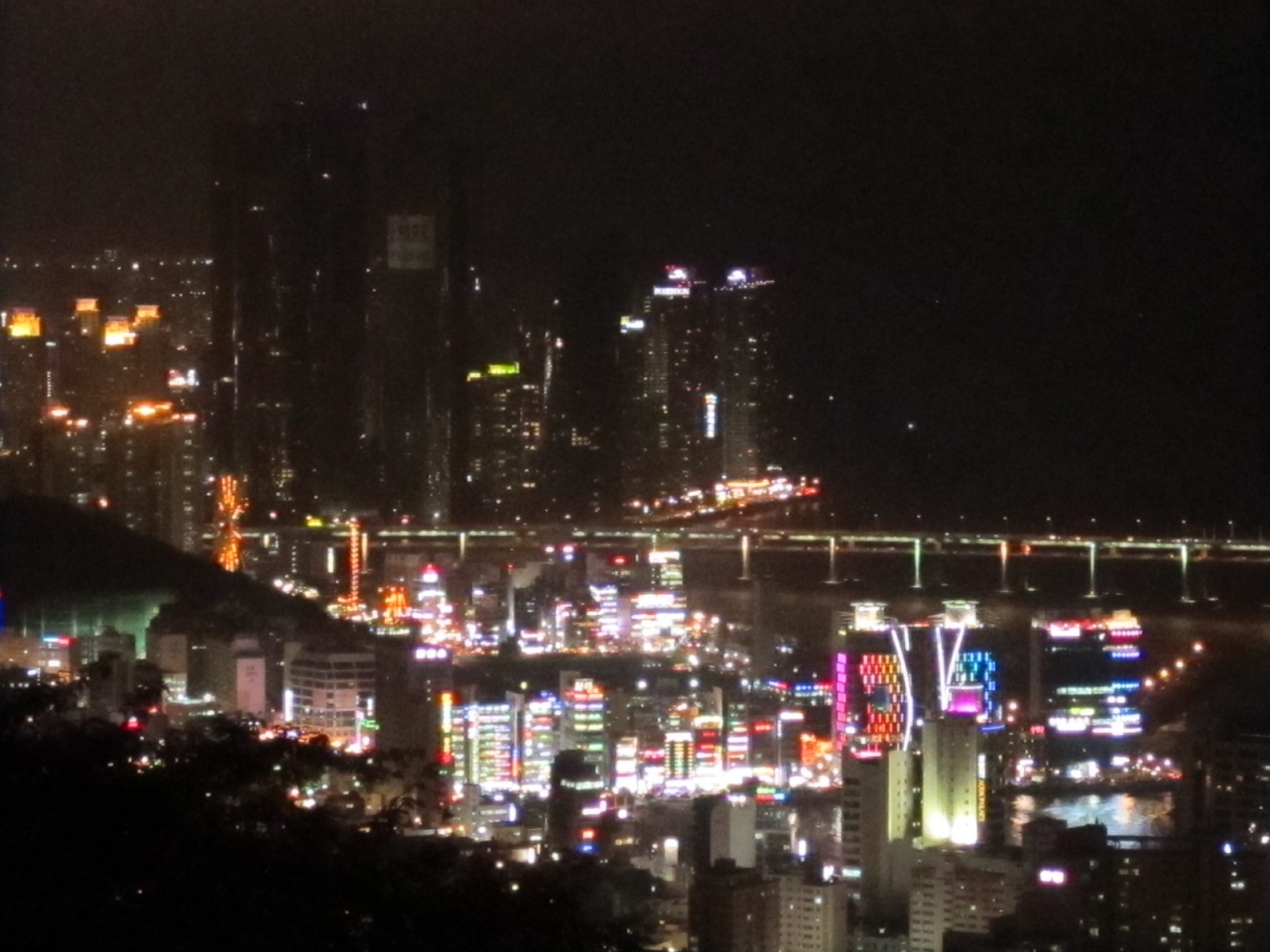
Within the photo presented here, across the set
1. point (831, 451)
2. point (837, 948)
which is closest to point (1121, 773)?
point (837, 948)

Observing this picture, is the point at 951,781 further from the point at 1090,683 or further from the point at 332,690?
the point at 1090,683

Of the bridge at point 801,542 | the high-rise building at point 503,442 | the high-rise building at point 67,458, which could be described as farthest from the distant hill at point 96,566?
the high-rise building at point 503,442

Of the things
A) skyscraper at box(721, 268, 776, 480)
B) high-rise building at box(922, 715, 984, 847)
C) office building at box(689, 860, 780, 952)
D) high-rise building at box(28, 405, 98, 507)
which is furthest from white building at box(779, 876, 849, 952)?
skyscraper at box(721, 268, 776, 480)

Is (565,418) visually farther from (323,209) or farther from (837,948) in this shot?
(837,948)

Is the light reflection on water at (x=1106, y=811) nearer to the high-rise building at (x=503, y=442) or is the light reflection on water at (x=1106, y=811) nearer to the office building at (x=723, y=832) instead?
the office building at (x=723, y=832)

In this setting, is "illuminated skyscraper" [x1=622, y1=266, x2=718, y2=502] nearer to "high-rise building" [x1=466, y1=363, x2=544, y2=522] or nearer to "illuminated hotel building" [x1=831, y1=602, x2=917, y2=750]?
"high-rise building" [x1=466, y1=363, x2=544, y2=522]

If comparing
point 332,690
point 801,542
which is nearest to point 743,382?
point 801,542
